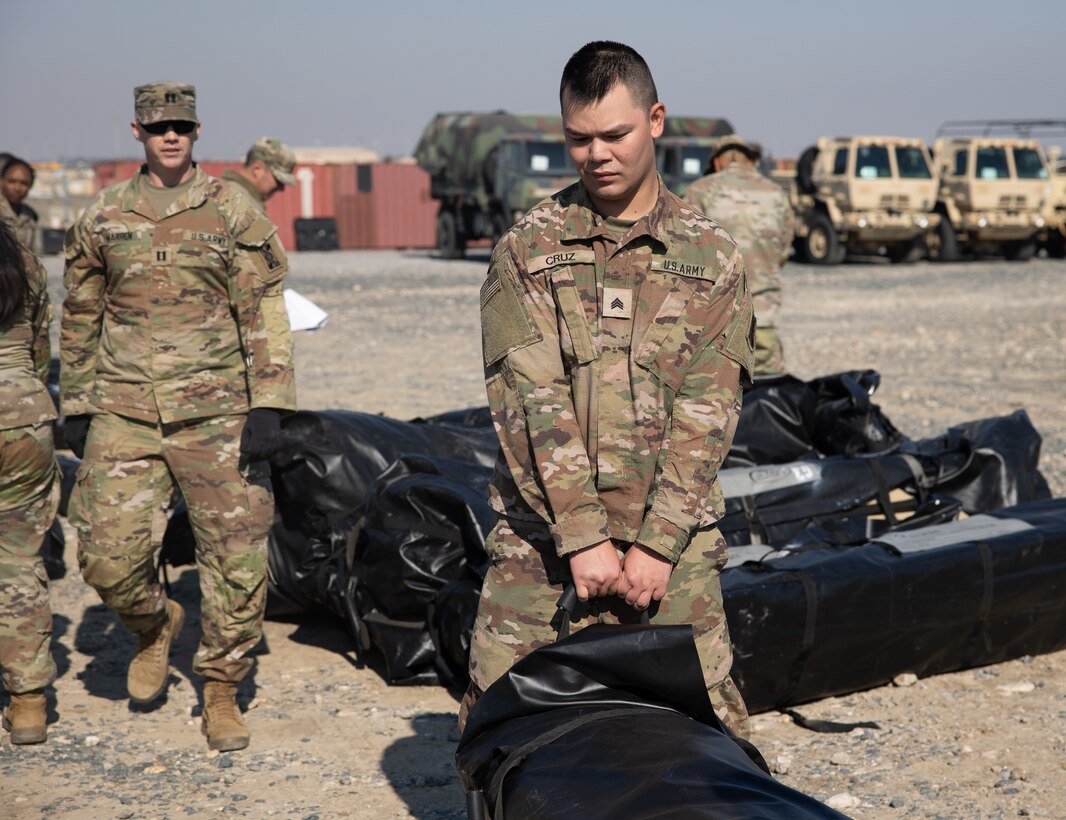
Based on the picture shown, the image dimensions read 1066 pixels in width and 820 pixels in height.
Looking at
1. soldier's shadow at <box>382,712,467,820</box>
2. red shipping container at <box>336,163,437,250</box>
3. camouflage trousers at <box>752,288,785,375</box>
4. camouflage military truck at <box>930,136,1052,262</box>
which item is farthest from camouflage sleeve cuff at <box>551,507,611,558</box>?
red shipping container at <box>336,163,437,250</box>

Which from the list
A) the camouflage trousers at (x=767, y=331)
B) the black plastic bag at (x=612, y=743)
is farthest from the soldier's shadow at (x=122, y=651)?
the camouflage trousers at (x=767, y=331)

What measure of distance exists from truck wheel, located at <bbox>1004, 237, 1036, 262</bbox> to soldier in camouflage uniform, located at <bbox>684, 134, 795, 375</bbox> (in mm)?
20452

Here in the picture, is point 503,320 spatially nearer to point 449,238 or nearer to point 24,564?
point 24,564

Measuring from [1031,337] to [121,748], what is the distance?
11.9m

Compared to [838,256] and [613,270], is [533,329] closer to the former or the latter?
[613,270]

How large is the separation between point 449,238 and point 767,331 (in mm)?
21056

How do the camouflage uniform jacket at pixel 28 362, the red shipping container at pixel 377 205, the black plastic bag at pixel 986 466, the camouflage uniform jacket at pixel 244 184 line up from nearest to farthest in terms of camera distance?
1. the camouflage uniform jacket at pixel 28 362
2. the black plastic bag at pixel 986 466
3. the camouflage uniform jacket at pixel 244 184
4. the red shipping container at pixel 377 205

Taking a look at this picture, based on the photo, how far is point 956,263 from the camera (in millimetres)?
25344

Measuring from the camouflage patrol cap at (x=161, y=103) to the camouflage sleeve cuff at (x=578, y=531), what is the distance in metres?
2.12

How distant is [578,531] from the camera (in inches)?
102

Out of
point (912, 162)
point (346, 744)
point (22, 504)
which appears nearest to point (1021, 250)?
point (912, 162)

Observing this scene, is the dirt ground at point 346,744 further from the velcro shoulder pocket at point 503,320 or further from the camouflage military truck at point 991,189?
the camouflage military truck at point 991,189

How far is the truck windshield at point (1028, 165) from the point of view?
946 inches

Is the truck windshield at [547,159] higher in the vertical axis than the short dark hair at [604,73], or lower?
higher
